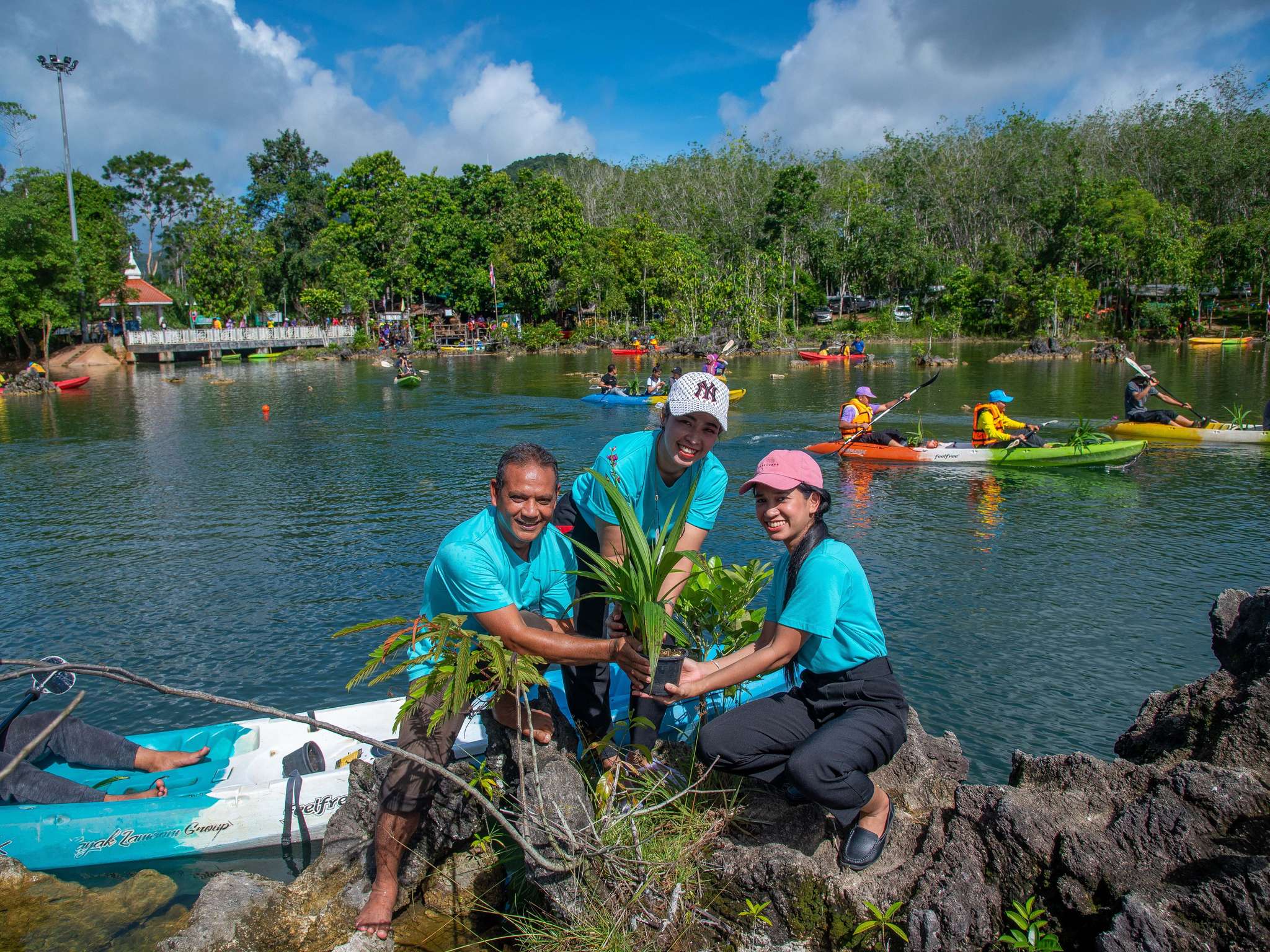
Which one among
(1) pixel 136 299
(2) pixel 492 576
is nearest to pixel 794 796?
(2) pixel 492 576

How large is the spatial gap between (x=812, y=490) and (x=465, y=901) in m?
2.65

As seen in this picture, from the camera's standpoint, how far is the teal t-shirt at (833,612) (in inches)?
142

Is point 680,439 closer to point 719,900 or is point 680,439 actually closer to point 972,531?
point 719,900

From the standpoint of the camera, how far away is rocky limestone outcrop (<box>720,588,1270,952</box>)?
2.89 metres

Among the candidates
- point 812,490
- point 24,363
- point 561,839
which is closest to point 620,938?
point 561,839

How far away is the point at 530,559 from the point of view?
4254mm

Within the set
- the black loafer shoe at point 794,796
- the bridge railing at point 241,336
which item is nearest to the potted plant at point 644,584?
the black loafer shoe at point 794,796

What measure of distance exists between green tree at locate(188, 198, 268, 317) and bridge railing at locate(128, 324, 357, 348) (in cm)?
418

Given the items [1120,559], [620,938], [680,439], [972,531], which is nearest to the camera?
[620,938]

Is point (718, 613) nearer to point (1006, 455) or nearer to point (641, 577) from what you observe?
point (641, 577)

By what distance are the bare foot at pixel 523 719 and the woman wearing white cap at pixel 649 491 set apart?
333 mm

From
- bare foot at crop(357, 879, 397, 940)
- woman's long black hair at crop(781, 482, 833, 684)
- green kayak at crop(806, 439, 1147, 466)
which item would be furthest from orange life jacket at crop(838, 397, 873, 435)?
bare foot at crop(357, 879, 397, 940)

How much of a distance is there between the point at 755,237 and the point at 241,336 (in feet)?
116

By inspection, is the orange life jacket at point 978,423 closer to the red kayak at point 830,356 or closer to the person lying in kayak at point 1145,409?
the person lying in kayak at point 1145,409
